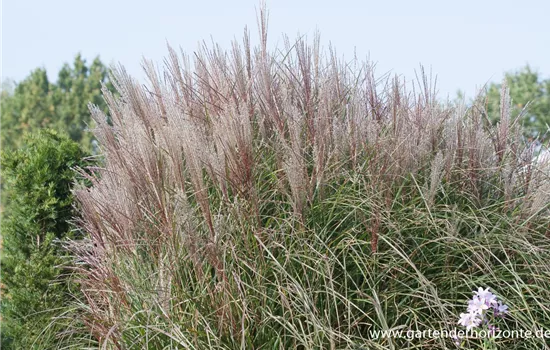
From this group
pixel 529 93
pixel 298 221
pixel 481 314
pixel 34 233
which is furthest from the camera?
pixel 529 93

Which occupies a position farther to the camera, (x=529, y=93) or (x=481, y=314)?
(x=529, y=93)

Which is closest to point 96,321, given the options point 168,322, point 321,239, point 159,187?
point 168,322

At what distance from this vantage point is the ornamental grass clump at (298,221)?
2.65 metres

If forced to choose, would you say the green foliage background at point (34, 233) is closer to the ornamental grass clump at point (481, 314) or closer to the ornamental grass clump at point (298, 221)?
the ornamental grass clump at point (298, 221)

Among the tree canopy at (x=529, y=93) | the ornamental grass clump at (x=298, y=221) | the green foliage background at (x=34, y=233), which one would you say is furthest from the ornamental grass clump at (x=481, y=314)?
the tree canopy at (x=529, y=93)

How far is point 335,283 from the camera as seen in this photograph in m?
2.80

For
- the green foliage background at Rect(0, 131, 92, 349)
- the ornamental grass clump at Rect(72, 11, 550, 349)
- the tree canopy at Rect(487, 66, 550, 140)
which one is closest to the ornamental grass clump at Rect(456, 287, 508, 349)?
the ornamental grass clump at Rect(72, 11, 550, 349)

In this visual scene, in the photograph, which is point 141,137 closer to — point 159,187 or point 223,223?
point 159,187

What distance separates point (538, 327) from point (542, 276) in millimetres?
248

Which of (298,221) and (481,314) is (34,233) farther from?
(481,314)

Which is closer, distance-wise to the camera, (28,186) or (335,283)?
(335,283)

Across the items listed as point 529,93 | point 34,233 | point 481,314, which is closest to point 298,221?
point 481,314

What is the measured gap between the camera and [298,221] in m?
2.73

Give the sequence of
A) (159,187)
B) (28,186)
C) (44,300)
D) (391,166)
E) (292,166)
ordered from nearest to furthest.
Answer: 1. (292,166)
2. (159,187)
3. (391,166)
4. (44,300)
5. (28,186)
